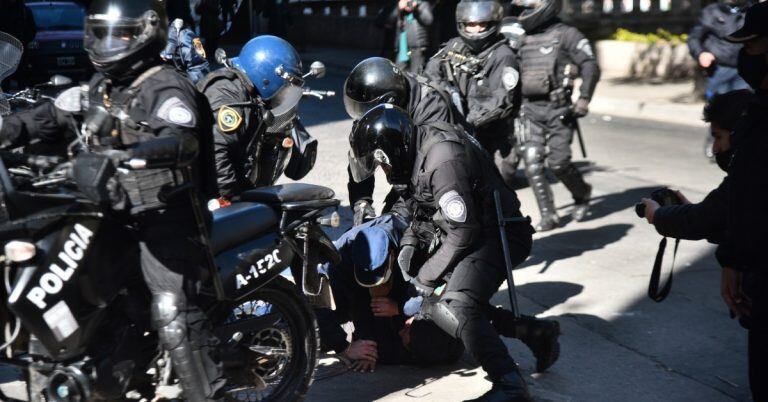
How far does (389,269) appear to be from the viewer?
5227 millimetres

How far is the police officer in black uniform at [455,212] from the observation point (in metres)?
4.63

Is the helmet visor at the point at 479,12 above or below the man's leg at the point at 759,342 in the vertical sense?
above

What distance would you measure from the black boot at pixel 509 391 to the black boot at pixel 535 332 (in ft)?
1.83

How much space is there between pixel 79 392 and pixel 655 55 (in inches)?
599

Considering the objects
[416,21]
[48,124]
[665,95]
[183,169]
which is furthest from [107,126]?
[665,95]

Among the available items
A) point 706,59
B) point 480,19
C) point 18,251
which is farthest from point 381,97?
point 706,59

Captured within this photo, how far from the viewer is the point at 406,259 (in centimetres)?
511

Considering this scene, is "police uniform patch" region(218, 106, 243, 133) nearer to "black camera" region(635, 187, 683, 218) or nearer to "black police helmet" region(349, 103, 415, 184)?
"black police helmet" region(349, 103, 415, 184)

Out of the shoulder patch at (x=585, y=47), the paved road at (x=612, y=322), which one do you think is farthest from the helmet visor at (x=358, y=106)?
the shoulder patch at (x=585, y=47)

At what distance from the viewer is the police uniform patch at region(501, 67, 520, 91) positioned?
7.68 m

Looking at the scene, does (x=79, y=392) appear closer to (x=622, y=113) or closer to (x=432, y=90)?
(x=432, y=90)

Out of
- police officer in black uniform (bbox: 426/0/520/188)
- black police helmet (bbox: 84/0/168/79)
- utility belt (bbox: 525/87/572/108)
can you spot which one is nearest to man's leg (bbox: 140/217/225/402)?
black police helmet (bbox: 84/0/168/79)

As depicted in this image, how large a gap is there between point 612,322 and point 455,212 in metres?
2.01

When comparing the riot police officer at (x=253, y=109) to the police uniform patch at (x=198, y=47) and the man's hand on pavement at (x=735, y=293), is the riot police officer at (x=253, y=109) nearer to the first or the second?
the man's hand on pavement at (x=735, y=293)
